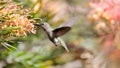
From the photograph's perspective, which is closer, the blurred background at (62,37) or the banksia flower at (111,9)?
the blurred background at (62,37)

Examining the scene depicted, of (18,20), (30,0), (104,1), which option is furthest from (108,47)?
(18,20)

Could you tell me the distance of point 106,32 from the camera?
2.03 m

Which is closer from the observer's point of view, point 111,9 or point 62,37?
point 111,9

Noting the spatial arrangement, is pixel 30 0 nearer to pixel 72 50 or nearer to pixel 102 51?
pixel 102 51

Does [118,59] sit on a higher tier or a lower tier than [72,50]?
lower

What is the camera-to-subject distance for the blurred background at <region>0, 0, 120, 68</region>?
40.5 inches

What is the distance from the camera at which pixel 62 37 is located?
2.24 m

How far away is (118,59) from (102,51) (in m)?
0.10

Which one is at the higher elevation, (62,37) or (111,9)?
(62,37)

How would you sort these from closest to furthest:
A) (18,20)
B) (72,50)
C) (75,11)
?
(18,20)
(72,50)
(75,11)

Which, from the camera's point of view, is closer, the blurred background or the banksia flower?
the blurred background

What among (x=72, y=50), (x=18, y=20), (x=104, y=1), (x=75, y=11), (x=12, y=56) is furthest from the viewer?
(x=75, y=11)

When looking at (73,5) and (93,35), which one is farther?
(73,5)

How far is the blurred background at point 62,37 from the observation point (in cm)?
103
